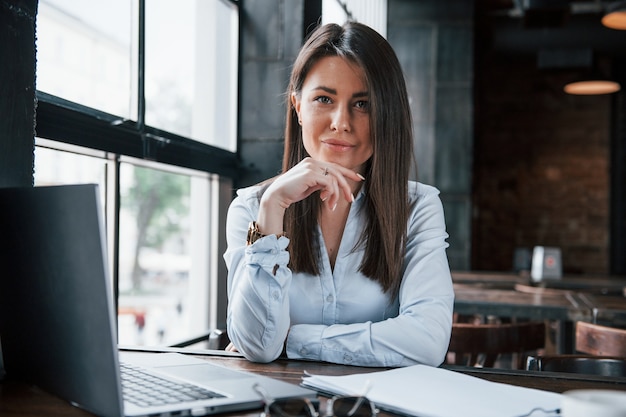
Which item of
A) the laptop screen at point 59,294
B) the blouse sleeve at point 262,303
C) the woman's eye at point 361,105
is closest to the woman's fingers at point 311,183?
the blouse sleeve at point 262,303

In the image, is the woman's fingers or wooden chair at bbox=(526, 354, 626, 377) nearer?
the woman's fingers

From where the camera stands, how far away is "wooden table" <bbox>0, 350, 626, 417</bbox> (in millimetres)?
973

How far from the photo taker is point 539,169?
9172mm

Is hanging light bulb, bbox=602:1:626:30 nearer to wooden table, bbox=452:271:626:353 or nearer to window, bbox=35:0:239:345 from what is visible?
wooden table, bbox=452:271:626:353

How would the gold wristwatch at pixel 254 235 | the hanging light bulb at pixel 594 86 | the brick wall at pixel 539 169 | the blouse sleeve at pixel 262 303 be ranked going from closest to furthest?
the blouse sleeve at pixel 262 303 → the gold wristwatch at pixel 254 235 → the hanging light bulb at pixel 594 86 → the brick wall at pixel 539 169

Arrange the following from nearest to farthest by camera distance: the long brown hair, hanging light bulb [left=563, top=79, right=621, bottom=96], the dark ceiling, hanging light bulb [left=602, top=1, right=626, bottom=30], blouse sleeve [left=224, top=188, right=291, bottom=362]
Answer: blouse sleeve [left=224, top=188, right=291, bottom=362], the long brown hair, hanging light bulb [left=602, top=1, right=626, bottom=30], hanging light bulb [left=563, top=79, right=621, bottom=96], the dark ceiling

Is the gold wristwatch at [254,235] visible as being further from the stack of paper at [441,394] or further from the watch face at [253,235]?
the stack of paper at [441,394]

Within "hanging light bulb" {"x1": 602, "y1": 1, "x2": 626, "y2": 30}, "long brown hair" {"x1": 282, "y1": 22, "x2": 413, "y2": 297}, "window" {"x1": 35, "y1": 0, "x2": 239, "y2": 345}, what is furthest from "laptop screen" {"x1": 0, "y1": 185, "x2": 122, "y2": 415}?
"hanging light bulb" {"x1": 602, "y1": 1, "x2": 626, "y2": 30}

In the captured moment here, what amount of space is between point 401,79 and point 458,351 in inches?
36.9

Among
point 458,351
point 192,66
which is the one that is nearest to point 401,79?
point 458,351

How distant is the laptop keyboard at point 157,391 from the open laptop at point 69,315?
0.02m

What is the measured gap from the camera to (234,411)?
0.97m

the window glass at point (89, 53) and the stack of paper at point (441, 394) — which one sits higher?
the window glass at point (89, 53)

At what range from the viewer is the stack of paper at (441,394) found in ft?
3.10
